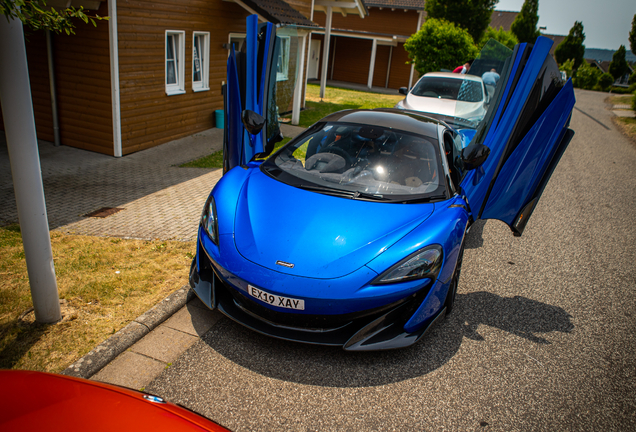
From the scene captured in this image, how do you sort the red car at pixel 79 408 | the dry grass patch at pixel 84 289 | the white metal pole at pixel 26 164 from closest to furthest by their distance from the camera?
the red car at pixel 79 408
the white metal pole at pixel 26 164
the dry grass patch at pixel 84 289

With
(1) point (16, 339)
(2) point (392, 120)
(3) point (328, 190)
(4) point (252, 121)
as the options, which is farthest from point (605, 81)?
(1) point (16, 339)

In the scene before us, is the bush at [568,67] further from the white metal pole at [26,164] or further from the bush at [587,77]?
the white metal pole at [26,164]

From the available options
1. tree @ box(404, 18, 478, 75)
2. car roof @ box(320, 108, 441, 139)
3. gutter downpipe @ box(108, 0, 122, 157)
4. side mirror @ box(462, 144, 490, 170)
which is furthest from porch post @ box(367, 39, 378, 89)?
side mirror @ box(462, 144, 490, 170)

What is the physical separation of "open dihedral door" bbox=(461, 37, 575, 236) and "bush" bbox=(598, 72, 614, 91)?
41944 mm

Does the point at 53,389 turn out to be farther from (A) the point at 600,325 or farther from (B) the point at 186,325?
(A) the point at 600,325

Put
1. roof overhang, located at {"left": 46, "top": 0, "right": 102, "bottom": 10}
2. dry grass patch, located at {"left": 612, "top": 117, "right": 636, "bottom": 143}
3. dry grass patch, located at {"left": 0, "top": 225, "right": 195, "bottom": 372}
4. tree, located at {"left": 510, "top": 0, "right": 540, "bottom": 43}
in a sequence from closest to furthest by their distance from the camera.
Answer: dry grass patch, located at {"left": 0, "top": 225, "right": 195, "bottom": 372} → roof overhang, located at {"left": 46, "top": 0, "right": 102, "bottom": 10} → dry grass patch, located at {"left": 612, "top": 117, "right": 636, "bottom": 143} → tree, located at {"left": 510, "top": 0, "right": 540, "bottom": 43}

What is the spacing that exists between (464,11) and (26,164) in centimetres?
2962

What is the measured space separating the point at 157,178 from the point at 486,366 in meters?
5.87

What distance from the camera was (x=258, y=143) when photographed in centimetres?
516

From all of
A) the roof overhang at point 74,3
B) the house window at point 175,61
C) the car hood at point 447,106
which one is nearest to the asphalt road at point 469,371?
the car hood at point 447,106

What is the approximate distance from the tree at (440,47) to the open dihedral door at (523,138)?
16.7 m

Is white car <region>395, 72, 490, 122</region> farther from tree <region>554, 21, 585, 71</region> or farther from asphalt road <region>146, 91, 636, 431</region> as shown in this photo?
tree <region>554, 21, 585, 71</region>

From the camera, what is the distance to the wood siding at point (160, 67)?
26.9ft

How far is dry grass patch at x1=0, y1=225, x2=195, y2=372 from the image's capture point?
2.98 meters
